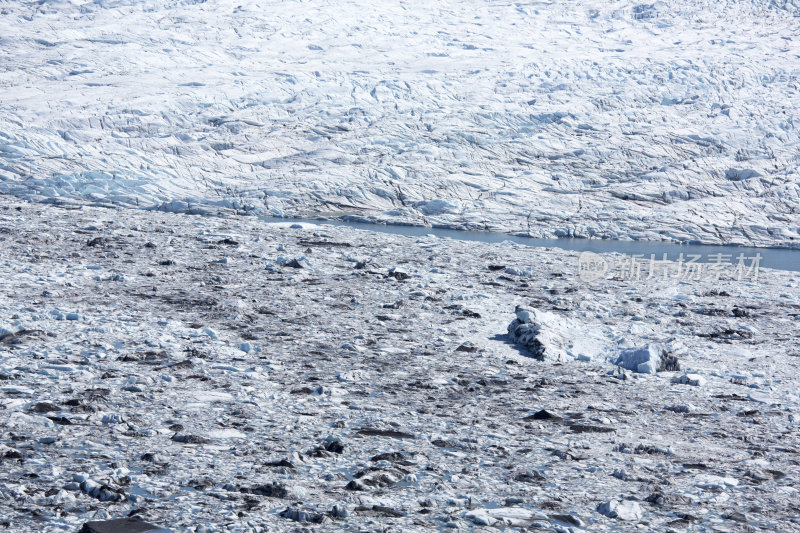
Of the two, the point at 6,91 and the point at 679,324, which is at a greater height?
the point at 6,91

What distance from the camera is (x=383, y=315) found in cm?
779

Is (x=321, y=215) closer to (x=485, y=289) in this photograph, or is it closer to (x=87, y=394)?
(x=485, y=289)

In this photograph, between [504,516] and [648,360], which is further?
[648,360]

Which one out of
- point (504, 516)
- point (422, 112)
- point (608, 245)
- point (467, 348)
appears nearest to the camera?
point (504, 516)

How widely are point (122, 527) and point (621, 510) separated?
2160 mm

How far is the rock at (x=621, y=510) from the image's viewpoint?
3.57 m

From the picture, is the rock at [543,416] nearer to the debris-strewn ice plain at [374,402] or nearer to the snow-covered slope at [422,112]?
the debris-strewn ice plain at [374,402]

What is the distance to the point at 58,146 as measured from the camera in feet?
72.2

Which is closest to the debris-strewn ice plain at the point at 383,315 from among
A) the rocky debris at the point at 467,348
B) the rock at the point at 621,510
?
the rock at the point at 621,510

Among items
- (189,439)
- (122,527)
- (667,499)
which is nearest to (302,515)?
(122,527)

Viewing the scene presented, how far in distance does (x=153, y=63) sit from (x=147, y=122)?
7127mm

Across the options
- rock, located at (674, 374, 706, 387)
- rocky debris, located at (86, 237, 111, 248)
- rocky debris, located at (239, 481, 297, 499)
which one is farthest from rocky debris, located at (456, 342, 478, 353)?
rocky debris, located at (86, 237, 111, 248)

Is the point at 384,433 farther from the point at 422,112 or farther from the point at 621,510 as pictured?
the point at 422,112

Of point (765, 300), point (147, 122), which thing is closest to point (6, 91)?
point (147, 122)
